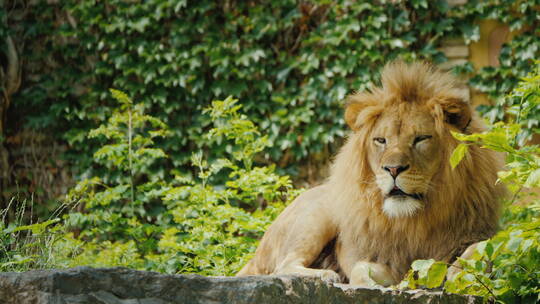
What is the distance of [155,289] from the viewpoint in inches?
82.0

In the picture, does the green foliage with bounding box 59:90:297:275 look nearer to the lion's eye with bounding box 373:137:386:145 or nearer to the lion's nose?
the lion's eye with bounding box 373:137:386:145

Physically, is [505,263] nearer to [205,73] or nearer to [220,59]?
[220,59]

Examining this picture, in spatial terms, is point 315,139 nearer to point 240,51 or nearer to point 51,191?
point 240,51

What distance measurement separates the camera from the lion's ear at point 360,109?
3.29 metres

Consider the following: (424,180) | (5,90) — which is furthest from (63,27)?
(424,180)

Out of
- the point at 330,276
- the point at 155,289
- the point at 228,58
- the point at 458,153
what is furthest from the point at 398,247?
the point at 228,58

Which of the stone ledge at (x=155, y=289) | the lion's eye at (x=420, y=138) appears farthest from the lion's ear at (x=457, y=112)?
the stone ledge at (x=155, y=289)

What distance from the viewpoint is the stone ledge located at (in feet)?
6.33

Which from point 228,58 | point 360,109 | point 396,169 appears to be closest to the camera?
point 396,169

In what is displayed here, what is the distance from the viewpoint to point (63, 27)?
25.3 feet

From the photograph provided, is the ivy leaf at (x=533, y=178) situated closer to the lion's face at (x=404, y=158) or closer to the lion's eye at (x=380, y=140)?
the lion's face at (x=404, y=158)

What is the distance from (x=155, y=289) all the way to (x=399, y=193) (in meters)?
1.32

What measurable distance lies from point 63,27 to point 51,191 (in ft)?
5.82

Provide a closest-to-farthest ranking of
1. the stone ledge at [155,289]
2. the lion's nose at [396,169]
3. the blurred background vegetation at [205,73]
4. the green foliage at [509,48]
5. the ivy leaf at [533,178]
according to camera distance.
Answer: the stone ledge at [155,289] < the ivy leaf at [533,178] < the lion's nose at [396,169] < the green foliage at [509,48] < the blurred background vegetation at [205,73]
